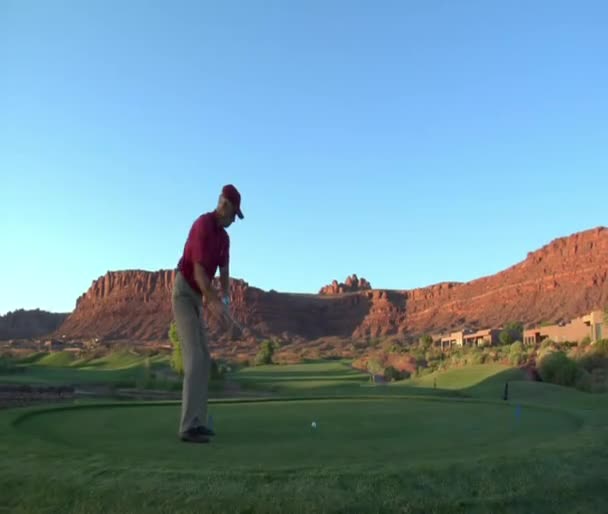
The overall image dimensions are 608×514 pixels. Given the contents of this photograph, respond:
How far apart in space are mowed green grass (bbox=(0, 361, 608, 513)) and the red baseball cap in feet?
9.14

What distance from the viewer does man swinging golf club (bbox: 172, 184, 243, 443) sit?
7.25m

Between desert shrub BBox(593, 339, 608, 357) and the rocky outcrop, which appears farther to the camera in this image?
the rocky outcrop

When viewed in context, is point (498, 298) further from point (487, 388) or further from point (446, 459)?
point (446, 459)

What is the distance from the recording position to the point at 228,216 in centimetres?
792

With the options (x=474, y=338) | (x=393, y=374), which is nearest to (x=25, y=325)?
(x=474, y=338)

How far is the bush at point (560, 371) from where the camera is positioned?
1315 inches

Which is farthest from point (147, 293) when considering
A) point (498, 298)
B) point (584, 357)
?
point (584, 357)

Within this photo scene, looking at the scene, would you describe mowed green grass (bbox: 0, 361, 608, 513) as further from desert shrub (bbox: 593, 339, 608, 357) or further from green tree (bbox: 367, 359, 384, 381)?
green tree (bbox: 367, 359, 384, 381)

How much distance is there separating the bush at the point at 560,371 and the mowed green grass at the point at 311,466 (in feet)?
87.7

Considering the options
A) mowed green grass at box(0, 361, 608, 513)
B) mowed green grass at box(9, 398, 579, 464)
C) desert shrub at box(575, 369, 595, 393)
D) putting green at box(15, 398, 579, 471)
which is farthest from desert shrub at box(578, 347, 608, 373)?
mowed green grass at box(0, 361, 608, 513)

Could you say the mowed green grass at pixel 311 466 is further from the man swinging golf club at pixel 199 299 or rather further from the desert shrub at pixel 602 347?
the desert shrub at pixel 602 347

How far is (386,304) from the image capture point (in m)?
170

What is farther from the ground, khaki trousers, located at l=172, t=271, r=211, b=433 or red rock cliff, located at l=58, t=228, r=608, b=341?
red rock cliff, located at l=58, t=228, r=608, b=341

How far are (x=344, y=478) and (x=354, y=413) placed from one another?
5.61 m
